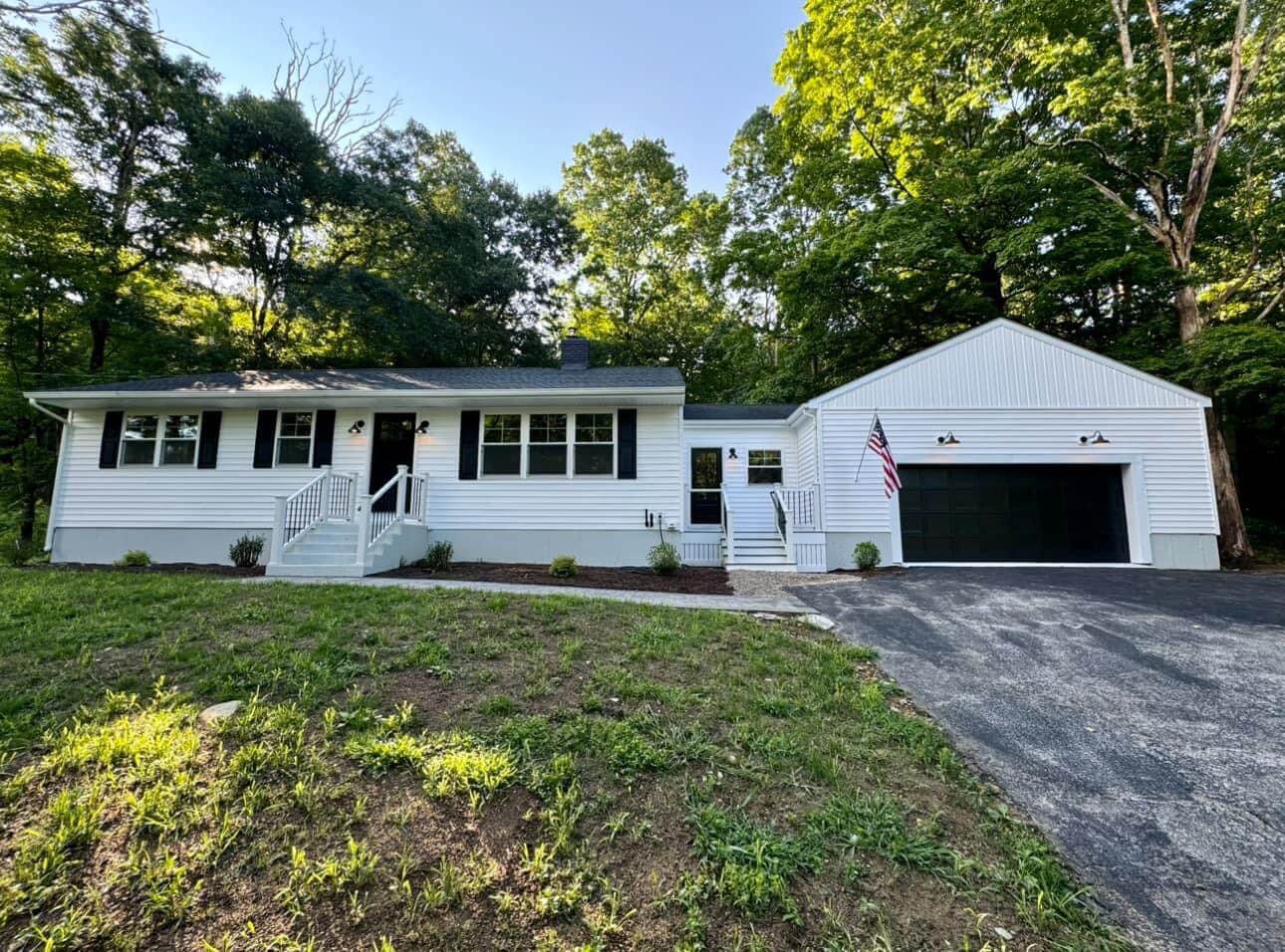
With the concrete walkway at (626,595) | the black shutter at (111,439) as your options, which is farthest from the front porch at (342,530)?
the black shutter at (111,439)

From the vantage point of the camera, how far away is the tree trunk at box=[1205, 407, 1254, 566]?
10.7 meters

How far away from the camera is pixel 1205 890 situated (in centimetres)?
188

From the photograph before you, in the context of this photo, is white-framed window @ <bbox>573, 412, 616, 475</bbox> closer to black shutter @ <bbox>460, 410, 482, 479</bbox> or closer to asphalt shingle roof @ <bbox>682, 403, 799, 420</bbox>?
black shutter @ <bbox>460, 410, 482, 479</bbox>

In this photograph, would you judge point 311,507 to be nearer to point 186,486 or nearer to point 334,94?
point 186,486

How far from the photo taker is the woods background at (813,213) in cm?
1206

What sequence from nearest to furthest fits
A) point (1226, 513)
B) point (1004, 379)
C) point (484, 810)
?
point (484, 810)
point (1004, 379)
point (1226, 513)

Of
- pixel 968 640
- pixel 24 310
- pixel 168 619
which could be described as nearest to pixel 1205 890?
pixel 968 640

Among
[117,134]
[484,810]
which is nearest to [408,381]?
[484,810]

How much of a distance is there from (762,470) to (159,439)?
12393mm

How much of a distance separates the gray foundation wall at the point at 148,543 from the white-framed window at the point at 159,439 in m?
1.36

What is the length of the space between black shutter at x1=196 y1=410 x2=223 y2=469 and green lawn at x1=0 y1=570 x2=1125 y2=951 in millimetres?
7587

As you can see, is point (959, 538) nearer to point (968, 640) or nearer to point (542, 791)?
point (968, 640)

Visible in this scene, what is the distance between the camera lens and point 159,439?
33.2 feet

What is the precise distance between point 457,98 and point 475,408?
8.84 metres
